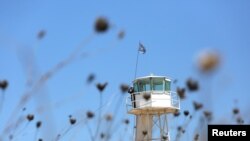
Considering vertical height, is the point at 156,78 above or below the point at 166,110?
above

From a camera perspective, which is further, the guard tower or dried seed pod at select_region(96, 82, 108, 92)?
the guard tower

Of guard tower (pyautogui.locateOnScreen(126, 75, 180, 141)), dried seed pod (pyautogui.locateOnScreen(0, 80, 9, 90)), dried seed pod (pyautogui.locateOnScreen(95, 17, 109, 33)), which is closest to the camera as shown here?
dried seed pod (pyautogui.locateOnScreen(95, 17, 109, 33))

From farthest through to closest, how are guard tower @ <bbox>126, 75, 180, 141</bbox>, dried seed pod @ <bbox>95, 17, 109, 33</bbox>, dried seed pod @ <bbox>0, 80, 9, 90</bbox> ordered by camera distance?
1. guard tower @ <bbox>126, 75, 180, 141</bbox>
2. dried seed pod @ <bbox>0, 80, 9, 90</bbox>
3. dried seed pod @ <bbox>95, 17, 109, 33</bbox>

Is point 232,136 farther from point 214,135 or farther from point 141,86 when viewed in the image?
point 141,86

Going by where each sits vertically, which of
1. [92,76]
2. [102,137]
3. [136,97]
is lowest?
[102,137]

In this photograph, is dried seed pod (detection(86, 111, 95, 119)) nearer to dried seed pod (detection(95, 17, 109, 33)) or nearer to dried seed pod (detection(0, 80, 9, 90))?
dried seed pod (detection(0, 80, 9, 90))

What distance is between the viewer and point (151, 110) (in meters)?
39.1

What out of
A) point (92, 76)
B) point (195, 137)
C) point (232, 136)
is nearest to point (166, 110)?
point (232, 136)

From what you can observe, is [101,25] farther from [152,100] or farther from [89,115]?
[152,100]

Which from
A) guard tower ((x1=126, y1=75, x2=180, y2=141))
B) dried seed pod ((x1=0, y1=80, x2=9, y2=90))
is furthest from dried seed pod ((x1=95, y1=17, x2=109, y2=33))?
guard tower ((x1=126, y1=75, x2=180, y2=141))

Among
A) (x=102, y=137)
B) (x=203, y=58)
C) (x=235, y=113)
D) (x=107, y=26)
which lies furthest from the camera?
(x=102, y=137)

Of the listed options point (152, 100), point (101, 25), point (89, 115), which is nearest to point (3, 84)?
point (89, 115)

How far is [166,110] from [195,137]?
106 ft

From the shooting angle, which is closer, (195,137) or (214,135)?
(195,137)
